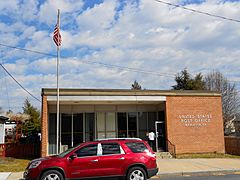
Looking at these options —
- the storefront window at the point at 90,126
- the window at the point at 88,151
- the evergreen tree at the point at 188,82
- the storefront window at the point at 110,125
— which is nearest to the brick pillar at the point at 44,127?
the storefront window at the point at 90,126

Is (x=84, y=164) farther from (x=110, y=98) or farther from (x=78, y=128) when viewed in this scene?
(x=78, y=128)

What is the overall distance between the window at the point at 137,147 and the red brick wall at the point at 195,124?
11.4 meters

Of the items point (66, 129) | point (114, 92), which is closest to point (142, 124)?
point (114, 92)

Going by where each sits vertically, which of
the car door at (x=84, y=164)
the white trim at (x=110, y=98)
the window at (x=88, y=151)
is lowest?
the car door at (x=84, y=164)

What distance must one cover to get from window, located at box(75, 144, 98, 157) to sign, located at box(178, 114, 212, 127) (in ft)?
43.7

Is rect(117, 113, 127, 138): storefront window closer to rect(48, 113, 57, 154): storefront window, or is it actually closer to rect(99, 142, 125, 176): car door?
rect(48, 113, 57, 154): storefront window

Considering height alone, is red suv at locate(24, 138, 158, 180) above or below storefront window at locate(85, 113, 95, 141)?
below

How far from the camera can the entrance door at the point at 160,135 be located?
2421 cm

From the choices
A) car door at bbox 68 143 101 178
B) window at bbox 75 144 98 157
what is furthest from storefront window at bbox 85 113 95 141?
car door at bbox 68 143 101 178

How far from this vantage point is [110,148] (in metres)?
11.6

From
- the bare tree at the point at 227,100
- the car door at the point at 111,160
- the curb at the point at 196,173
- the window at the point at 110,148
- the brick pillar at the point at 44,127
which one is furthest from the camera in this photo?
the bare tree at the point at 227,100

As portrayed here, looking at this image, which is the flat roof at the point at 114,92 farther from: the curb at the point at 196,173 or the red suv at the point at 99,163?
the red suv at the point at 99,163

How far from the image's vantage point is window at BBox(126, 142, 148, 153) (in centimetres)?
1182

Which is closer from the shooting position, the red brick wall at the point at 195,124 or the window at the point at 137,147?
the window at the point at 137,147
